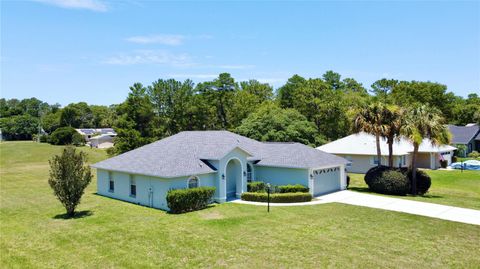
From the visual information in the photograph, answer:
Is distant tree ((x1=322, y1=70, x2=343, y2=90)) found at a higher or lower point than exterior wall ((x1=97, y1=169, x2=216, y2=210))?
higher

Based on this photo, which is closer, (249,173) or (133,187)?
(133,187)

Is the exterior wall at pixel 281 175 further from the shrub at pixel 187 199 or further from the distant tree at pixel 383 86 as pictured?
the distant tree at pixel 383 86

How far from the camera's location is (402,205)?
2350 cm

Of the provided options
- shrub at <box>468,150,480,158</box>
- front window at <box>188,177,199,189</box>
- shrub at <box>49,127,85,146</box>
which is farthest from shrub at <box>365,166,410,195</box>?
shrub at <box>49,127,85,146</box>

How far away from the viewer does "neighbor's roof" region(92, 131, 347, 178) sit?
78.1ft

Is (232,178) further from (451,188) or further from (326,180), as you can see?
(451,188)

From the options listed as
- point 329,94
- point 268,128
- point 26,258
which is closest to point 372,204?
point 26,258

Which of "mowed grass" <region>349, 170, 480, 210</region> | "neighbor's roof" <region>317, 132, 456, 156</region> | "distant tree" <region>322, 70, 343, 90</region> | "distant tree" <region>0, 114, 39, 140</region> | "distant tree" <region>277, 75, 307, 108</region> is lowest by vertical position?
"mowed grass" <region>349, 170, 480, 210</region>

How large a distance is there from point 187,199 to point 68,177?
22.3ft

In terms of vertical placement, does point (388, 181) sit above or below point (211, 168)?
below

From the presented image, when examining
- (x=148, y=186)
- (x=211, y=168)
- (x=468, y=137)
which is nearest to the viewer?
(x=148, y=186)

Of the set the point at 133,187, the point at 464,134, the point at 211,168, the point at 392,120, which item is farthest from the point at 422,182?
the point at 464,134

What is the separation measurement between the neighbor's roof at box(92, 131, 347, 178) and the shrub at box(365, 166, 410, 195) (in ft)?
8.97

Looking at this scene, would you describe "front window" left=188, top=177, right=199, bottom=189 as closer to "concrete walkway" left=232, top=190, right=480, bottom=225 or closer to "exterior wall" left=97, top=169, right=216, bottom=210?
"exterior wall" left=97, top=169, right=216, bottom=210
